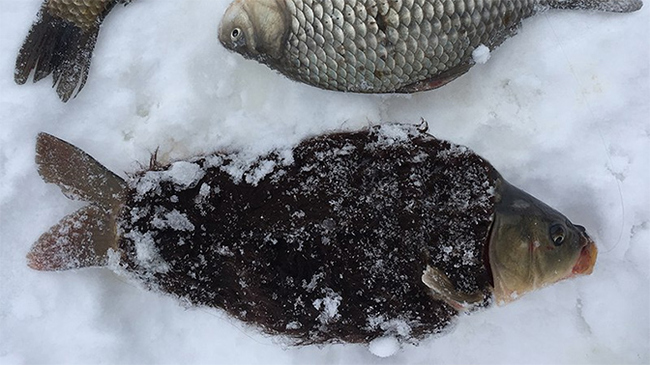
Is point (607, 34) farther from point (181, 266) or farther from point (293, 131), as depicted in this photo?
point (181, 266)

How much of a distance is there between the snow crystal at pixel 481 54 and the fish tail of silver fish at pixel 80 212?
889mm

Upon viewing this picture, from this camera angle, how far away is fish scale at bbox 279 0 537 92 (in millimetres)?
1383

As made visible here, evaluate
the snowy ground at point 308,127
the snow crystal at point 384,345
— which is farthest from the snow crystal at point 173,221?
the snow crystal at point 384,345

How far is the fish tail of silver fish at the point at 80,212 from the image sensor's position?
1.36m

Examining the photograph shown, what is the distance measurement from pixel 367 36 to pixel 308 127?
1.03 ft

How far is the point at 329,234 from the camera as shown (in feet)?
4.36

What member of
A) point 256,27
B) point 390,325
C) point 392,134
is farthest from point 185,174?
point 390,325

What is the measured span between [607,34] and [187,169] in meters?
1.15

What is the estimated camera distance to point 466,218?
1.35 metres

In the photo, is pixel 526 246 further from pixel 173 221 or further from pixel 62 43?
pixel 62 43

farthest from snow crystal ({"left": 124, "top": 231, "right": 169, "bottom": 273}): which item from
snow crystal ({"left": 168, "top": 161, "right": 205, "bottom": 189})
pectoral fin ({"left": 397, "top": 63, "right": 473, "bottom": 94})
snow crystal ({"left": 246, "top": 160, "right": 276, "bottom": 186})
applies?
pectoral fin ({"left": 397, "top": 63, "right": 473, "bottom": 94})

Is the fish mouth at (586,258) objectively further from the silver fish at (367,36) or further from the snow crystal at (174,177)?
the snow crystal at (174,177)

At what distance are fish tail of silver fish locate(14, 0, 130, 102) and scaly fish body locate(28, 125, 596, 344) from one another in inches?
9.9

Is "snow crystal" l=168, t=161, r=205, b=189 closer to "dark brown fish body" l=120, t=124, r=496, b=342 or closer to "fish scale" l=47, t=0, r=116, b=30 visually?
"dark brown fish body" l=120, t=124, r=496, b=342
